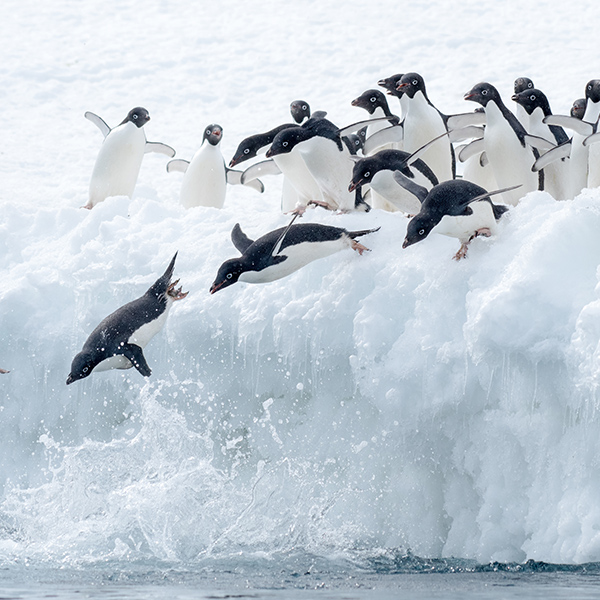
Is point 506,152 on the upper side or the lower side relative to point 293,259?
upper

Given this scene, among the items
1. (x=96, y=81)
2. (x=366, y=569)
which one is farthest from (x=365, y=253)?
(x=96, y=81)

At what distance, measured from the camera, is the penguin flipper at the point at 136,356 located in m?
4.62

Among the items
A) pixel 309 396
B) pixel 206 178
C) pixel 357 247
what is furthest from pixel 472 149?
pixel 309 396

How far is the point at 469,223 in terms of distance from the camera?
461 cm

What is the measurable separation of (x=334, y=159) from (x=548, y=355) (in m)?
1.90

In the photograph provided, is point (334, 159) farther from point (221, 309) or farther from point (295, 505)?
point (295, 505)

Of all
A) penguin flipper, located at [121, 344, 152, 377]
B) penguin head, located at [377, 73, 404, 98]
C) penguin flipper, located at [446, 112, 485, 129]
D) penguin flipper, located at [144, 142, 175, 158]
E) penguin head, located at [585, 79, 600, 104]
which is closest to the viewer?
penguin flipper, located at [121, 344, 152, 377]

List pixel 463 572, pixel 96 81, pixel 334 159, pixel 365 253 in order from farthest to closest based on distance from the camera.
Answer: pixel 96 81 → pixel 334 159 → pixel 365 253 → pixel 463 572

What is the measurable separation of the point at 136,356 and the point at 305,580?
4.45ft

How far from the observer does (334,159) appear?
221 inches

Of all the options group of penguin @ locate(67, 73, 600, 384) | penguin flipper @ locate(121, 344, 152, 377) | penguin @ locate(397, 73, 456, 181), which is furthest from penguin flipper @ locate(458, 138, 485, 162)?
penguin flipper @ locate(121, 344, 152, 377)

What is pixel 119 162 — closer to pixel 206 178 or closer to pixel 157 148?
pixel 206 178

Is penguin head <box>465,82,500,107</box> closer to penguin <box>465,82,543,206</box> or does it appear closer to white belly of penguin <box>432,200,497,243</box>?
penguin <box>465,82,543,206</box>

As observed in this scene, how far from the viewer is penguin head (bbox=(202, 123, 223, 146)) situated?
24.3 feet
